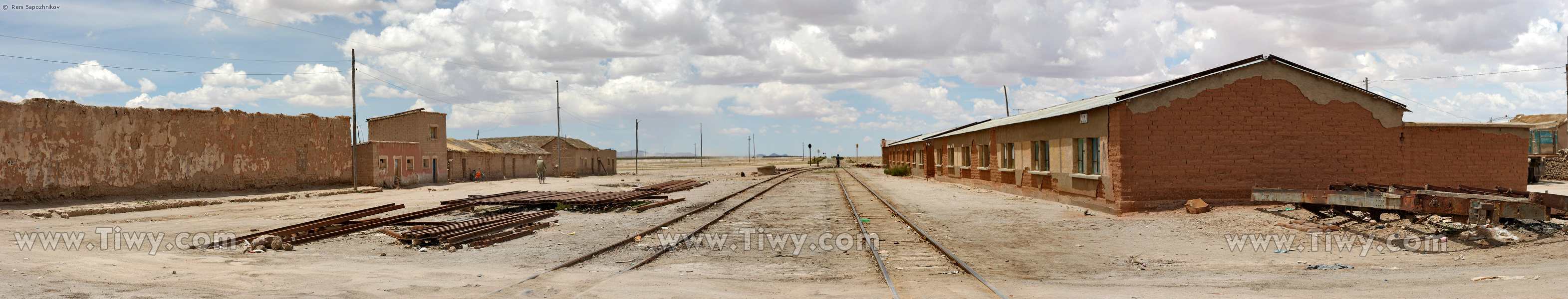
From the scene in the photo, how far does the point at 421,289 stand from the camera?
725 cm

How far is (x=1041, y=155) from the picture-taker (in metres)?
20.8

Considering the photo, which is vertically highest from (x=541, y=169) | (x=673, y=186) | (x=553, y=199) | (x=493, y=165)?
(x=493, y=165)

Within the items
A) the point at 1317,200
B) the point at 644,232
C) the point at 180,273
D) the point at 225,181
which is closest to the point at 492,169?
the point at 225,181

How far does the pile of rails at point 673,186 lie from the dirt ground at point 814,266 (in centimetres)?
1034

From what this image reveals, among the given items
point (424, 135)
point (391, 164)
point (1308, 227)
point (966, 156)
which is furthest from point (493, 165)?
point (1308, 227)

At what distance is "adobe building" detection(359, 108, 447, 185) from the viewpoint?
37.8 metres

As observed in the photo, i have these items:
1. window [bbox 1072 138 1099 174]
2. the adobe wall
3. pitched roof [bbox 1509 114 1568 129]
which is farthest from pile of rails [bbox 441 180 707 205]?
pitched roof [bbox 1509 114 1568 129]

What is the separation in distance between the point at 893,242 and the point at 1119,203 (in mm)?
6464

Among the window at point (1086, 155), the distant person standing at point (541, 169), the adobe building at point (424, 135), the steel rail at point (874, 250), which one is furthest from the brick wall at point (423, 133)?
the window at point (1086, 155)

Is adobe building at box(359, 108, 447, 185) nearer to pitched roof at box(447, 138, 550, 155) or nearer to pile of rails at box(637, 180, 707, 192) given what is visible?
pitched roof at box(447, 138, 550, 155)

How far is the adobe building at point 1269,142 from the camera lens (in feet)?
49.2

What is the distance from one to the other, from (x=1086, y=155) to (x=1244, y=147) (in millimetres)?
3118

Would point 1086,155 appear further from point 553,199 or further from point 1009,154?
point 553,199

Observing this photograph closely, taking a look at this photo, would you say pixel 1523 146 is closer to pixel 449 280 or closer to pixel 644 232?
pixel 644 232
